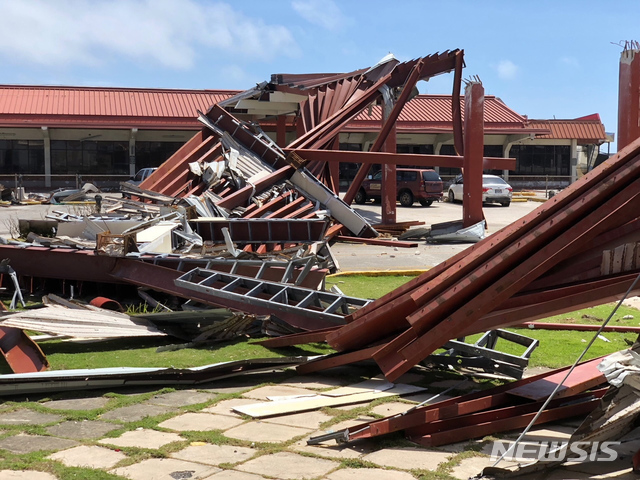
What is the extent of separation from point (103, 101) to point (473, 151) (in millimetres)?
25862

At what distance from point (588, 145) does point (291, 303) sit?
4542cm

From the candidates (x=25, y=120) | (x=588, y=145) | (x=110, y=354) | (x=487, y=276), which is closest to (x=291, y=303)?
(x=110, y=354)

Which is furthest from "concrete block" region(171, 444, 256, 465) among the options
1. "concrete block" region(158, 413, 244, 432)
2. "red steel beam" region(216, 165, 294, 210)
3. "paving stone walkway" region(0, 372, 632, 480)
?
"red steel beam" region(216, 165, 294, 210)

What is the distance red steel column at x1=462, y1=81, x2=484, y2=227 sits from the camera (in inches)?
820

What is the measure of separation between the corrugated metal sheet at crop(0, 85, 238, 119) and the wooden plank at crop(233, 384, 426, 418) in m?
34.9

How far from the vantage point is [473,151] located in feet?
68.8

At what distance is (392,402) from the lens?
6379 millimetres

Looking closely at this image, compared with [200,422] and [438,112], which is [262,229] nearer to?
[200,422]

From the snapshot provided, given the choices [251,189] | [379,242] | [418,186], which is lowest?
[379,242]

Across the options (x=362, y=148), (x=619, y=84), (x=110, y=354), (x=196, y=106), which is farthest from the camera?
(x=362, y=148)

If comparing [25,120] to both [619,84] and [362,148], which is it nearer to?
[362,148]

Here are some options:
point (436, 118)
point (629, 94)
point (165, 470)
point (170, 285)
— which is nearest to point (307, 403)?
point (165, 470)

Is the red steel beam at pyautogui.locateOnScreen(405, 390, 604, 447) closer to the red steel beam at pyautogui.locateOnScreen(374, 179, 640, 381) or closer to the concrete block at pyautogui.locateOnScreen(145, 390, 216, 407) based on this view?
the red steel beam at pyautogui.locateOnScreen(374, 179, 640, 381)

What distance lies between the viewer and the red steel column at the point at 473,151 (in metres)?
20.8
